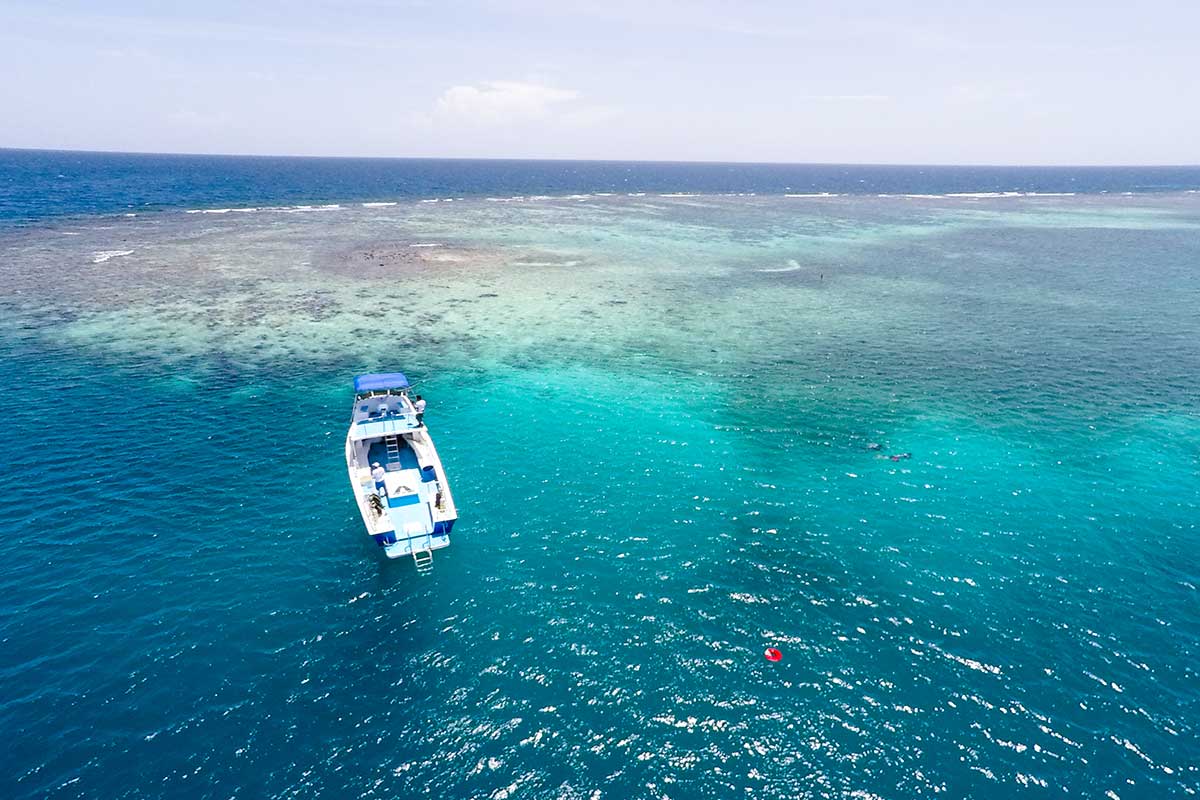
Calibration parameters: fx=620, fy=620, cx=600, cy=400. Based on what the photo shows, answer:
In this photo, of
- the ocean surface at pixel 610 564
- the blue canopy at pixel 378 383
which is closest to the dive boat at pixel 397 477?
the blue canopy at pixel 378 383

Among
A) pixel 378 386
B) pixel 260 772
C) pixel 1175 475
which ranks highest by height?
pixel 378 386

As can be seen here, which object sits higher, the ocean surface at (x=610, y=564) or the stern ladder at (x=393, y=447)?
the stern ladder at (x=393, y=447)

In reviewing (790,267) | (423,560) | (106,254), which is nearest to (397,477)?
(423,560)

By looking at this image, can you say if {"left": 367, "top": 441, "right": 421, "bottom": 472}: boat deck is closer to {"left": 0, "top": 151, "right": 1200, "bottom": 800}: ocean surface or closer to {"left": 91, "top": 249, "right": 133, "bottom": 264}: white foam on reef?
{"left": 0, "top": 151, "right": 1200, "bottom": 800}: ocean surface

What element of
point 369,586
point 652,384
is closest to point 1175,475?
point 652,384

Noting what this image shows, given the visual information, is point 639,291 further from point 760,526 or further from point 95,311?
point 95,311

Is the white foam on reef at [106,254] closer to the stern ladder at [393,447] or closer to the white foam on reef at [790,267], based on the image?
the stern ladder at [393,447]

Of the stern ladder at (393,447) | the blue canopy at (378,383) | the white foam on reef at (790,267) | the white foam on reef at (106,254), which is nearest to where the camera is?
the stern ladder at (393,447)
